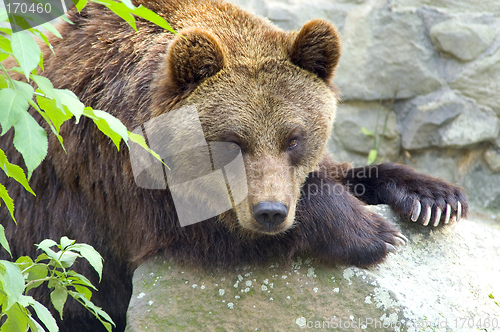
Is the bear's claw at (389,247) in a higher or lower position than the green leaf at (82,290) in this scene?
lower

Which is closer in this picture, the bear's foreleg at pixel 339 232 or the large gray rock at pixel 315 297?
the large gray rock at pixel 315 297

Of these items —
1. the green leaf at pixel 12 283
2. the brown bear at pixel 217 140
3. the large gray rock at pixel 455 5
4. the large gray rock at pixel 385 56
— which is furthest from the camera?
A: the large gray rock at pixel 385 56

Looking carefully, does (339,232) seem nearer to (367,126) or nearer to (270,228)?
(270,228)

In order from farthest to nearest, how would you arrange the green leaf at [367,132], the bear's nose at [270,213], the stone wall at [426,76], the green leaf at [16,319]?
1. the green leaf at [367,132]
2. the stone wall at [426,76]
3. the bear's nose at [270,213]
4. the green leaf at [16,319]

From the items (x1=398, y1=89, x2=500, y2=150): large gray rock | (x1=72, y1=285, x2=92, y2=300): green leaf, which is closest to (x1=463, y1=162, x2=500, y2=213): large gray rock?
(x1=398, y1=89, x2=500, y2=150): large gray rock

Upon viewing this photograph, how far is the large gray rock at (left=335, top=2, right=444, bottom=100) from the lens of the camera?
7812 mm

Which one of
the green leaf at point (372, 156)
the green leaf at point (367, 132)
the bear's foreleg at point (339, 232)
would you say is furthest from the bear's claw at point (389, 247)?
the green leaf at point (367, 132)

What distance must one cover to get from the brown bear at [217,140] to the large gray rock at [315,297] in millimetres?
121

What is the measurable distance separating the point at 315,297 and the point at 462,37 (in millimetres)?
5375

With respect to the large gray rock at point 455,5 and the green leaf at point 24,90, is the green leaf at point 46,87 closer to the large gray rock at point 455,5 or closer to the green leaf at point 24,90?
the green leaf at point 24,90

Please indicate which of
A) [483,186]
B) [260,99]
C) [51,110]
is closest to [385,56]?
[483,186]

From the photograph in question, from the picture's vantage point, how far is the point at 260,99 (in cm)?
373

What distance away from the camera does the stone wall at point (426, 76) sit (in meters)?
7.64

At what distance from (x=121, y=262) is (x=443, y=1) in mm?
5890
